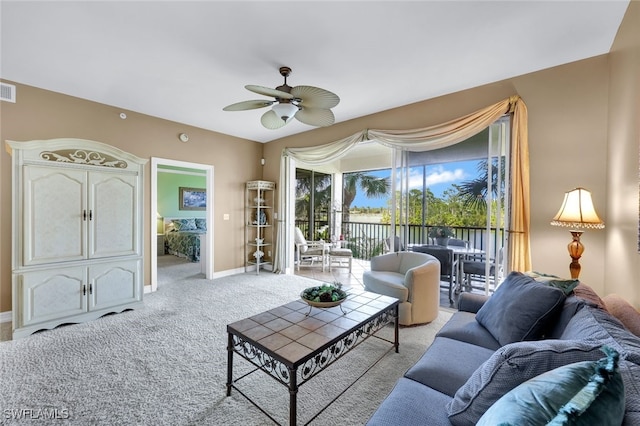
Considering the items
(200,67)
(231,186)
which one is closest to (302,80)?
(200,67)

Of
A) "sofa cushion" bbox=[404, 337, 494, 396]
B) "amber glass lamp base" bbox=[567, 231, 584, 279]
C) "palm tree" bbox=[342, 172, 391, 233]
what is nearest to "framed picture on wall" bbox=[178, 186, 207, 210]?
"palm tree" bbox=[342, 172, 391, 233]

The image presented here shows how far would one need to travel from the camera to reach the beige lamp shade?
2.10 meters

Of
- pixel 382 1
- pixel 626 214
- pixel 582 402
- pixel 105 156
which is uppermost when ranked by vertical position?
pixel 382 1

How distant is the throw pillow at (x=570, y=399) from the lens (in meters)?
0.59

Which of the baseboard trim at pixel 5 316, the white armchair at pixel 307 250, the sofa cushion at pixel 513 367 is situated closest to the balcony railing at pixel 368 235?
the white armchair at pixel 307 250

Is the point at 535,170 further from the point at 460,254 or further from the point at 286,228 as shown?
the point at 286,228

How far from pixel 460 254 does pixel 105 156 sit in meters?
4.77

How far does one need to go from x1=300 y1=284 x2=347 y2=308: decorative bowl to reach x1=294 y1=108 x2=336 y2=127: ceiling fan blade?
1.66 meters

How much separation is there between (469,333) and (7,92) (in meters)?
5.16

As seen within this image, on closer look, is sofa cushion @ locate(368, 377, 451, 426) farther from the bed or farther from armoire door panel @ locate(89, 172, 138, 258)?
the bed

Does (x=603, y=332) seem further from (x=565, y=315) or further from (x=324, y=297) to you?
(x=324, y=297)

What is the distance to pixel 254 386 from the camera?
199cm

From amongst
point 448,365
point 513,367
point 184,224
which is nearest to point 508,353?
point 513,367

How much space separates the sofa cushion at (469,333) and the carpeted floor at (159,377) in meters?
0.57
